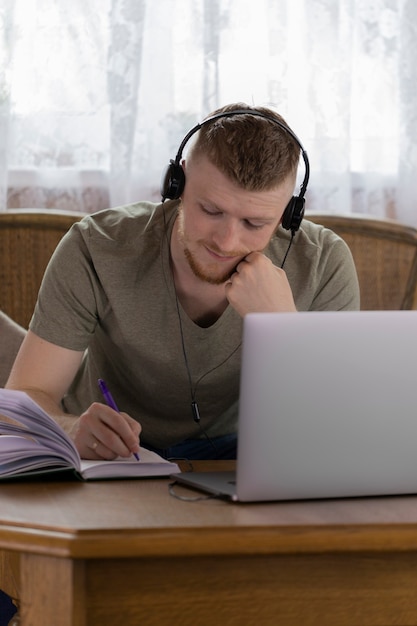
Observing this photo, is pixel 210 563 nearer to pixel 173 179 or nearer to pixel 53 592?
pixel 53 592

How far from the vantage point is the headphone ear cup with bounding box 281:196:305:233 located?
4.99 feet

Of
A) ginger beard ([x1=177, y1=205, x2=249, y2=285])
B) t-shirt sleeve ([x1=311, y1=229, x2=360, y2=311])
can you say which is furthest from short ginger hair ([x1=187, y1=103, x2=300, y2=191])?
t-shirt sleeve ([x1=311, y1=229, x2=360, y2=311])

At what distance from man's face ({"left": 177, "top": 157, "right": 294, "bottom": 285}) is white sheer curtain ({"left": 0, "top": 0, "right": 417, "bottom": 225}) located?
2.54 feet

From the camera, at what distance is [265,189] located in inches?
57.1

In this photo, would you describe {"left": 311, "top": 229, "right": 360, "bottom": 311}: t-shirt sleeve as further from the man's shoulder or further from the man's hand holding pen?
the man's hand holding pen

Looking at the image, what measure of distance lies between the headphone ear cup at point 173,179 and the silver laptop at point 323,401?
2.08 ft

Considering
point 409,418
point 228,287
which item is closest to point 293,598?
point 409,418

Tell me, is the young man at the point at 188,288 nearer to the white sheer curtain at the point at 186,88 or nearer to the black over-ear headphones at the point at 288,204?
the black over-ear headphones at the point at 288,204

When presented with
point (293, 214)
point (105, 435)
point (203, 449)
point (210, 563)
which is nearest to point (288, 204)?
point (293, 214)

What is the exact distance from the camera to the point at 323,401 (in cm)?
93

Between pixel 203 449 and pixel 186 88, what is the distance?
101cm

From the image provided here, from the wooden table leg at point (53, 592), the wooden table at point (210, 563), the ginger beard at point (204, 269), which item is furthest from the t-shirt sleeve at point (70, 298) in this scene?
the wooden table leg at point (53, 592)

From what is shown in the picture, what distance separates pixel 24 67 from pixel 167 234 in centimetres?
81

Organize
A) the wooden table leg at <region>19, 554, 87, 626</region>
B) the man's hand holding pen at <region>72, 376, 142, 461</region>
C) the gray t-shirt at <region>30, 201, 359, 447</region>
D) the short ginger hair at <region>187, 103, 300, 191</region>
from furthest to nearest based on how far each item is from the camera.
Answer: the gray t-shirt at <region>30, 201, 359, 447</region> < the short ginger hair at <region>187, 103, 300, 191</region> < the man's hand holding pen at <region>72, 376, 142, 461</region> < the wooden table leg at <region>19, 554, 87, 626</region>
